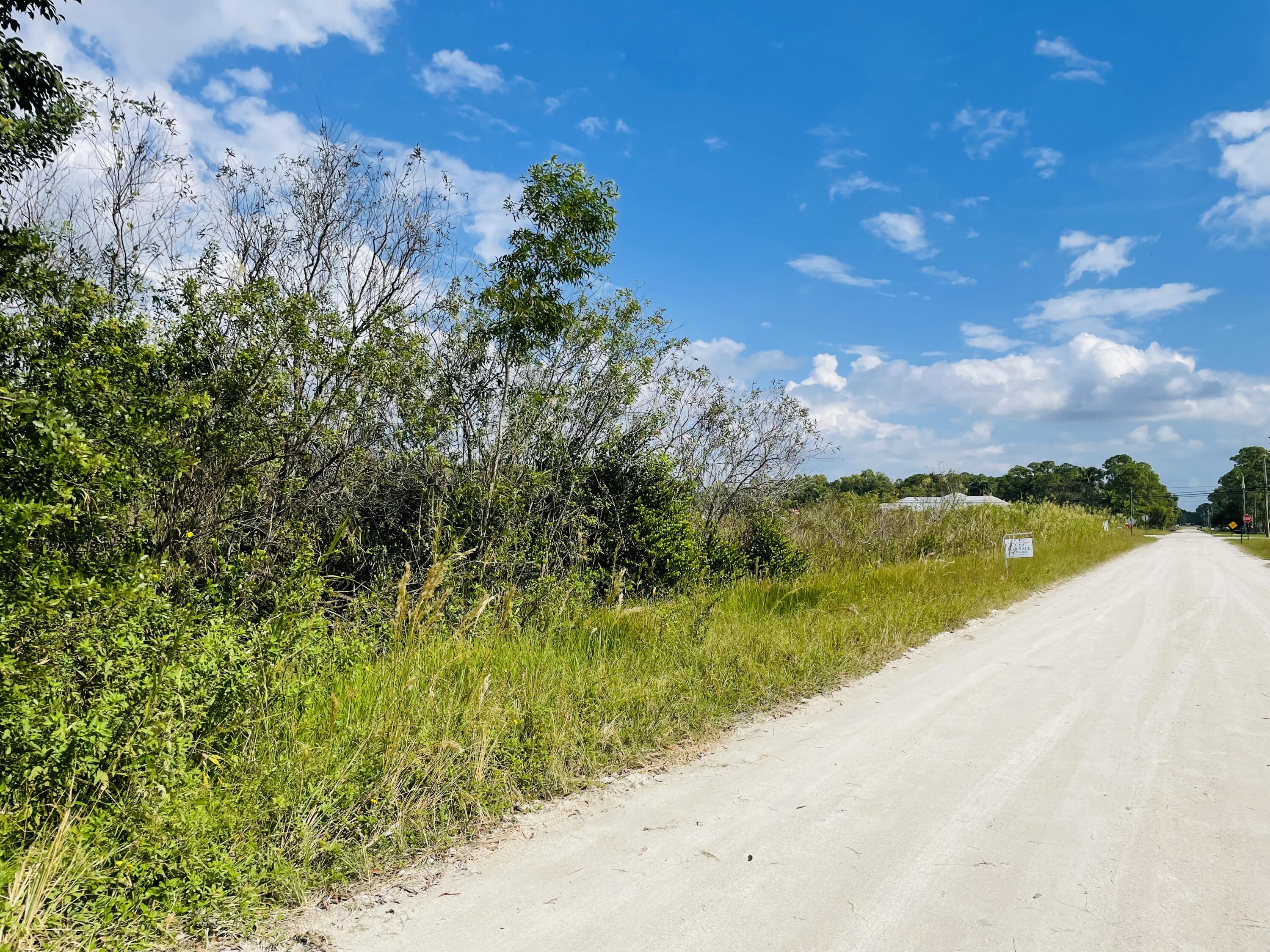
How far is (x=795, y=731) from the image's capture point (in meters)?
5.32

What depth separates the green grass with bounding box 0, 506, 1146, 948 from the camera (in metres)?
2.75

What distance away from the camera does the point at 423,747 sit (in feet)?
12.6

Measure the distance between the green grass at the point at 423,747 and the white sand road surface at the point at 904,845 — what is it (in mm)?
259

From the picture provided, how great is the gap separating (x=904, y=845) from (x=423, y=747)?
252 centimetres

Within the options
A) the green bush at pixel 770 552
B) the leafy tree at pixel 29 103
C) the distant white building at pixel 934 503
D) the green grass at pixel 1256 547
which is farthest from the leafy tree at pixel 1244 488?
the leafy tree at pixel 29 103

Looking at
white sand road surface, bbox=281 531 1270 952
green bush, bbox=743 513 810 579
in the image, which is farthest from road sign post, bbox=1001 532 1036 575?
white sand road surface, bbox=281 531 1270 952

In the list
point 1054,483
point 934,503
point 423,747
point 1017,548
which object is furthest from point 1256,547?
point 1054,483

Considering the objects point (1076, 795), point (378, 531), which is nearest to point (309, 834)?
point (1076, 795)

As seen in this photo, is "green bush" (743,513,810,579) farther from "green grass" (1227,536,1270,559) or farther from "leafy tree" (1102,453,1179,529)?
"leafy tree" (1102,453,1179,529)

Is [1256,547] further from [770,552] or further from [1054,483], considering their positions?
[1054,483]

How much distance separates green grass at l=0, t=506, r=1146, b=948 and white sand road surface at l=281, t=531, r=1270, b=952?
0.26 m

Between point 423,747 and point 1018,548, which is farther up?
point 1018,548

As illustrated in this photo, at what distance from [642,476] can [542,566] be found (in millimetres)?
2933

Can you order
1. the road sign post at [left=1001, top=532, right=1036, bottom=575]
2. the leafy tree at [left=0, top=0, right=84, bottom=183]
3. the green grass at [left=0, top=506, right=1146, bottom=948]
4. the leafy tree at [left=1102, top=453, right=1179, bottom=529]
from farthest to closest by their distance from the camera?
the leafy tree at [left=1102, top=453, right=1179, bottom=529], the road sign post at [left=1001, top=532, right=1036, bottom=575], the leafy tree at [left=0, top=0, right=84, bottom=183], the green grass at [left=0, top=506, right=1146, bottom=948]
